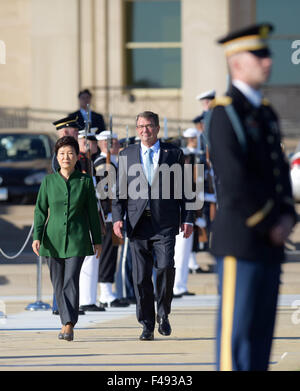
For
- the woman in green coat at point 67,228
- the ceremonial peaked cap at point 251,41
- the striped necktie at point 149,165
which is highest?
the ceremonial peaked cap at point 251,41

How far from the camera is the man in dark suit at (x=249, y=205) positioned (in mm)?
5988

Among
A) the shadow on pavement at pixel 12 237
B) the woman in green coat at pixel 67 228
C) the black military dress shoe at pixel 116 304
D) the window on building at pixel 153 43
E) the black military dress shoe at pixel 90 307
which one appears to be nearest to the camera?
the woman in green coat at pixel 67 228

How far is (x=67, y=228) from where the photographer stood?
10383 millimetres

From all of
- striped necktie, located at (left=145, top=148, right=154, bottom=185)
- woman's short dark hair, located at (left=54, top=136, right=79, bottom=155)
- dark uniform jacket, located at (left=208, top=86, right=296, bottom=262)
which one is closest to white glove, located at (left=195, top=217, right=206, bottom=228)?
striped necktie, located at (left=145, top=148, right=154, bottom=185)

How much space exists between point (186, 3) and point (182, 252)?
44.2ft

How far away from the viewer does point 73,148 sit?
10.5 metres

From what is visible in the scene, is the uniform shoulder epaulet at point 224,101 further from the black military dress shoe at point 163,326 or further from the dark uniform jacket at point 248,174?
the black military dress shoe at point 163,326

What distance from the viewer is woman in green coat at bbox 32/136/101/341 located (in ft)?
33.9

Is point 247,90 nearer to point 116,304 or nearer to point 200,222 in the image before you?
point 116,304

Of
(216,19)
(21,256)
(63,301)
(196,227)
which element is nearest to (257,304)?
(63,301)

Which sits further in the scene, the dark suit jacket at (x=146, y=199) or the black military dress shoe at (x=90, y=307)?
the black military dress shoe at (x=90, y=307)

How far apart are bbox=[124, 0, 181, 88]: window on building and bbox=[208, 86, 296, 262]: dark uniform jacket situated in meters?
21.6

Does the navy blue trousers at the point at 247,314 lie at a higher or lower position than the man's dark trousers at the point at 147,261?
higher

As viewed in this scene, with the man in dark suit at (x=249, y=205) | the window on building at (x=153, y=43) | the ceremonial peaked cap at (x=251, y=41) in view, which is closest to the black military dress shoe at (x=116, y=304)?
the man in dark suit at (x=249, y=205)
